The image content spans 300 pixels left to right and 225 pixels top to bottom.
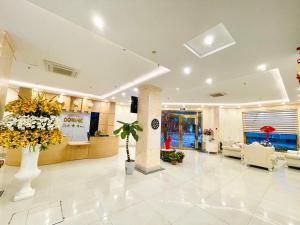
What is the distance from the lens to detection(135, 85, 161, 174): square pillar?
4.48m

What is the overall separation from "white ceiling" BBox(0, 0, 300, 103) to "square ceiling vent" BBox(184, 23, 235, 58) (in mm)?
121

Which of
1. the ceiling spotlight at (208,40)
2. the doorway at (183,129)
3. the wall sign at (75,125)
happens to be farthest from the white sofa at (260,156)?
the wall sign at (75,125)

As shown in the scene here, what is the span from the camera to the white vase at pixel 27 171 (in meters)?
2.60

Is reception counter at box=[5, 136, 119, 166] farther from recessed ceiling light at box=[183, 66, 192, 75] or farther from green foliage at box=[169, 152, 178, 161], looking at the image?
recessed ceiling light at box=[183, 66, 192, 75]

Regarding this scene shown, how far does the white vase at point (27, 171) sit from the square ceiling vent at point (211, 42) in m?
3.69

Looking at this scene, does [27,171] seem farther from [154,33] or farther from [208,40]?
[208,40]

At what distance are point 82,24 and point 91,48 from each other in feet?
2.75

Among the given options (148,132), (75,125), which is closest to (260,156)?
(148,132)

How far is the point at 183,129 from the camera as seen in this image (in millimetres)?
9648

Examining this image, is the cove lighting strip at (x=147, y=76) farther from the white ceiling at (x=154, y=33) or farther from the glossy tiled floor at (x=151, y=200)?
the glossy tiled floor at (x=151, y=200)

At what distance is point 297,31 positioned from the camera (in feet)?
6.45

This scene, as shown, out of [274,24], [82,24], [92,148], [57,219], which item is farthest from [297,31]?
[92,148]

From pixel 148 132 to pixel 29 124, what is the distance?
3.03 metres

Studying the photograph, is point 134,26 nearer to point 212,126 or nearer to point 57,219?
point 57,219
